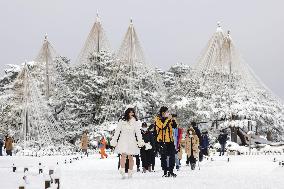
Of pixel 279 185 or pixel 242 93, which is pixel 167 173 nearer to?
pixel 279 185

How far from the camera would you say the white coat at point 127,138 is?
11.3m

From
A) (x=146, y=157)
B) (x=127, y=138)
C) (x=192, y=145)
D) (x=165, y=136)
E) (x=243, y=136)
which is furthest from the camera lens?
(x=243, y=136)

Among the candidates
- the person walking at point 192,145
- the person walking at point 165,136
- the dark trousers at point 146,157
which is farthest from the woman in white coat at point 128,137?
the person walking at point 192,145

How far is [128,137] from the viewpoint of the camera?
1134 centimetres

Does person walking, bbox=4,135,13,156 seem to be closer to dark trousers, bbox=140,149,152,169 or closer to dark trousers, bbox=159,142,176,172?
dark trousers, bbox=140,149,152,169

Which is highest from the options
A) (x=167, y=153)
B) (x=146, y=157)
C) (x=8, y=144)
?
(x=167, y=153)

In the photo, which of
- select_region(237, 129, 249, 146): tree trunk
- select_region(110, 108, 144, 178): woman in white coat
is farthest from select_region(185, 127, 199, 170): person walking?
select_region(237, 129, 249, 146): tree trunk

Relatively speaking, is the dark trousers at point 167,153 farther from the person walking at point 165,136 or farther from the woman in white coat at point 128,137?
the woman in white coat at point 128,137

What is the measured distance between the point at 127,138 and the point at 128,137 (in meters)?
0.04

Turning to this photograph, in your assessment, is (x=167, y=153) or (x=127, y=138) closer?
(x=167, y=153)

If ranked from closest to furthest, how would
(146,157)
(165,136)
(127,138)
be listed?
(165,136) < (127,138) < (146,157)

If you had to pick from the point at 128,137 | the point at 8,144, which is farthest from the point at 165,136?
the point at 8,144

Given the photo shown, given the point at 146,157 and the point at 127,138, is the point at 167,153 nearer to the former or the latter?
the point at 127,138

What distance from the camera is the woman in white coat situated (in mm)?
11281
